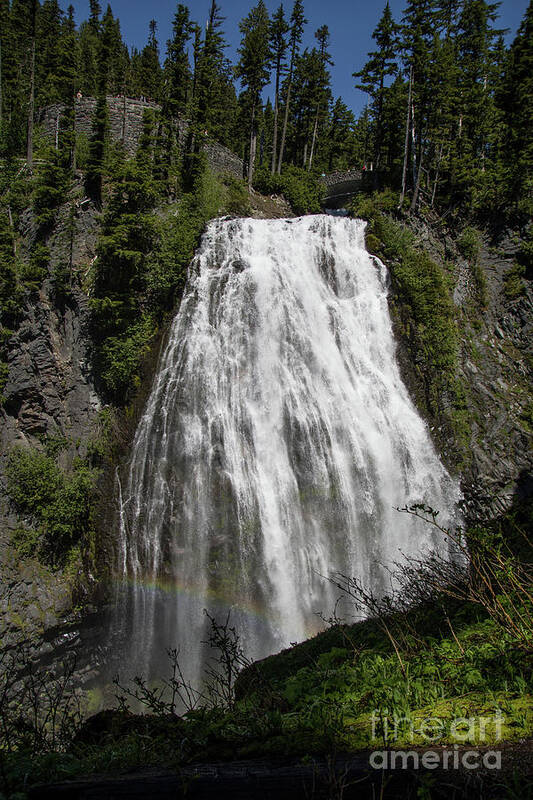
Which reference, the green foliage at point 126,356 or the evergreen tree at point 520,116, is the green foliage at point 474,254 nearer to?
the evergreen tree at point 520,116

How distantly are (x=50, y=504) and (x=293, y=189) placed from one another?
2373cm

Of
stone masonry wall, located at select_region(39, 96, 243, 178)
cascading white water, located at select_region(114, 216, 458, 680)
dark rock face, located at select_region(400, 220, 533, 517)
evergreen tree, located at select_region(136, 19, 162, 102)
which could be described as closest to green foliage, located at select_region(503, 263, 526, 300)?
dark rock face, located at select_region(400, 220, 533, 517)

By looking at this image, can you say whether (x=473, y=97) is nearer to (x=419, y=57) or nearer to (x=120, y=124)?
(x=419, y=57)

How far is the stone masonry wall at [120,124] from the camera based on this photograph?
26047 mm

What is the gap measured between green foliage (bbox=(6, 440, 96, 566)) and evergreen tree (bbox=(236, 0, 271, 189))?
22.0 meters

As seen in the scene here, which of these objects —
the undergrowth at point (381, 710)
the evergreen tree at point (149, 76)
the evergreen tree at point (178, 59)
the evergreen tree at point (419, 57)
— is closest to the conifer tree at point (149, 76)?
the evergreen tree at point (149, 76)

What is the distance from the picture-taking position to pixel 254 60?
2719 centimetres

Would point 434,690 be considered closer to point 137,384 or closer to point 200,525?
point 200,525

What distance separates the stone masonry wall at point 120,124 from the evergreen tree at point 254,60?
2.44 meters

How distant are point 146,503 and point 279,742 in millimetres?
10104

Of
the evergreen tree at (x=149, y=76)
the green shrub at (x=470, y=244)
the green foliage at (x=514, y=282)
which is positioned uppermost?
the evergreen tree at (x=149, y=76)

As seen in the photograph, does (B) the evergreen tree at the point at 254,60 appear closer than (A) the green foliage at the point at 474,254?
No

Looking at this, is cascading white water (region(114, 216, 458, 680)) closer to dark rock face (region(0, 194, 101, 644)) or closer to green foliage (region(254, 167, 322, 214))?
dark rock face (region(0, 194, 101, 644))

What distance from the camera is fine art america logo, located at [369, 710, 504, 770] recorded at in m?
1.87
